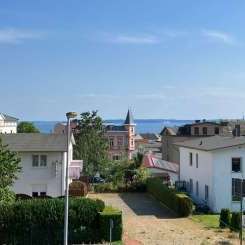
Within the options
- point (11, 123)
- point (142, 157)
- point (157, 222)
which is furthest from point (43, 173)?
point (11, 123)

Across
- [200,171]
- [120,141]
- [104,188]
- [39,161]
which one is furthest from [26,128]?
[200,171]

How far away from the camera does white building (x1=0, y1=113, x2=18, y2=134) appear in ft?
280

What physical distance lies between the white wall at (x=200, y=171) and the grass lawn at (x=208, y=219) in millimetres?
3844

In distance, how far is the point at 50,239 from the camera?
33.8 metres

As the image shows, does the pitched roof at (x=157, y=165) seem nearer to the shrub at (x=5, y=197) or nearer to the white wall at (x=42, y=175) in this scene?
the white wall at (x=42, y=175)

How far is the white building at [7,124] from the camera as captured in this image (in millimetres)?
85250

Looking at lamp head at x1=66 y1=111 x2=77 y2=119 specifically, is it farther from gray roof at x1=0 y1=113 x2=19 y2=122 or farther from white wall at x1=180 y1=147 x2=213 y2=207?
gray roof at x1=0 y1=113 x2=19 y2=122

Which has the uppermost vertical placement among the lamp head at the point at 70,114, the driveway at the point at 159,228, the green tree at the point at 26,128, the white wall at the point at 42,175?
the green tree at the point at 26,128

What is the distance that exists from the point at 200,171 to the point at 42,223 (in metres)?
24.5

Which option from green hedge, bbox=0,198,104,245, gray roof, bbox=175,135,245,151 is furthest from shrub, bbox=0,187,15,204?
gray roof, bbox=175,135,245,151

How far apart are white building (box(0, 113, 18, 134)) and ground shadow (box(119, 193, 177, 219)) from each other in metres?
31.1

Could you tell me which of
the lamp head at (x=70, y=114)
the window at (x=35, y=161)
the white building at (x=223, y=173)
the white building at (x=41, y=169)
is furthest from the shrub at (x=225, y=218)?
the lamp head at (x=70, y=114)

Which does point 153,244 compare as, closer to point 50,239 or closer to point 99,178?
point 50,239

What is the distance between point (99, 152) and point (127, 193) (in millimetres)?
16223
